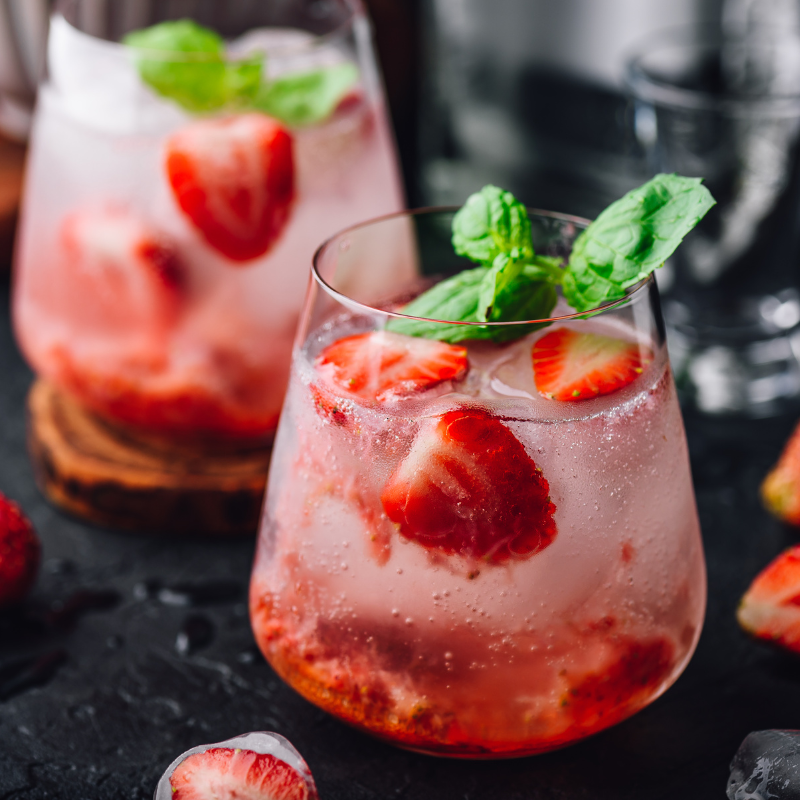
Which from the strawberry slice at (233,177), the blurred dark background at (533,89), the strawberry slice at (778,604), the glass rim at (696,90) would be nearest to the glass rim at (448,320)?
the strawberry slice at (233,177)

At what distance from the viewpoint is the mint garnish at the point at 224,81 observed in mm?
1175

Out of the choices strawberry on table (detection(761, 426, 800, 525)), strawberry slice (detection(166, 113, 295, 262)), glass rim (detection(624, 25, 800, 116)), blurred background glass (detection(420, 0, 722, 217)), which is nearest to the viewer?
strawberry slice (detection(166, 113, 295, 262))

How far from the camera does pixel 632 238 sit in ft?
2.80

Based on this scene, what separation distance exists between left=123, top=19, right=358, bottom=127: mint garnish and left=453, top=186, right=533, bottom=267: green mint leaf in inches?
15.1

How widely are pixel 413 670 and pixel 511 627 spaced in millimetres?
86

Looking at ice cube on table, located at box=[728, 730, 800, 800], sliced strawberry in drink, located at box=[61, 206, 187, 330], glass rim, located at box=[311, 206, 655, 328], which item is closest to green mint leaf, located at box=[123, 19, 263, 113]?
sliced strawberry in drink, located at box=[61, 206, 187, 330]

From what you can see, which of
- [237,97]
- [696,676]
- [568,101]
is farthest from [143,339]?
[568,101]

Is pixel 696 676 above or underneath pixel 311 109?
underneath

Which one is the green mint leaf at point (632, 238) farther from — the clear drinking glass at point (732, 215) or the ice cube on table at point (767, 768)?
the clear drinking glass at point (732, 215)

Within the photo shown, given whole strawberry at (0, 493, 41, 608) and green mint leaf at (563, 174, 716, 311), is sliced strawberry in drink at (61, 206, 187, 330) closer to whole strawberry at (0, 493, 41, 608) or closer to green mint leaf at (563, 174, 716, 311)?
whole strawberry at (0, 493, 41, 608)

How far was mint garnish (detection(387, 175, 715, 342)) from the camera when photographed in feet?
2.72

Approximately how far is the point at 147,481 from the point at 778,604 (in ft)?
2.33

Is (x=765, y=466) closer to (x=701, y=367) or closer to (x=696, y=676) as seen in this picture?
(x=701, y=367)

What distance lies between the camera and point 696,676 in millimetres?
1061
